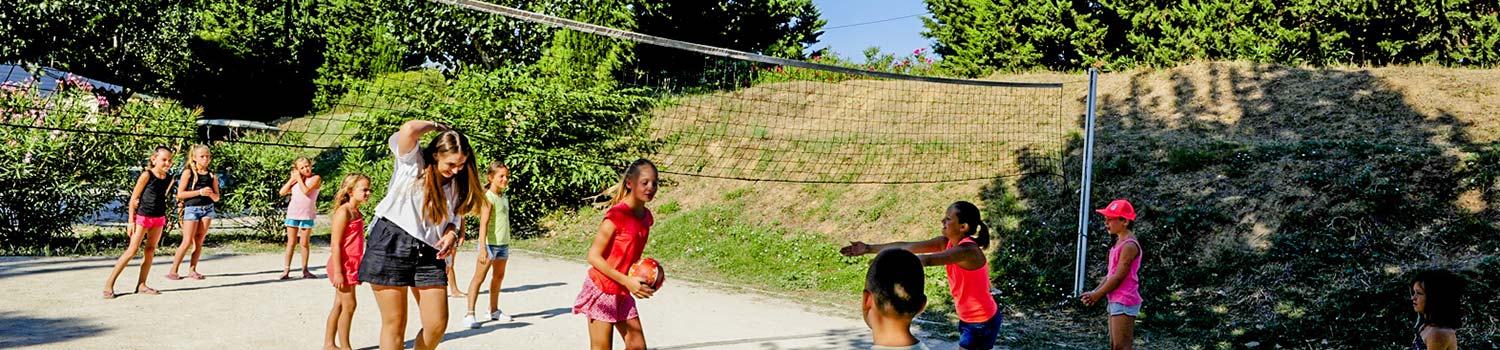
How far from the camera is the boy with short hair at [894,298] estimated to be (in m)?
3.33

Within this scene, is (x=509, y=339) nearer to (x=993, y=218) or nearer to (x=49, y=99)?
(x=993, y=218)

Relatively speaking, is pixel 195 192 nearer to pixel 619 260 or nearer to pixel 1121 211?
pixel 619 260

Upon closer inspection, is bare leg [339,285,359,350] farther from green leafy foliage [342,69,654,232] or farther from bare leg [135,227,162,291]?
green leafy foliage [342,69,654,232]

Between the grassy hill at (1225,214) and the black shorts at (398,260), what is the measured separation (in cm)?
435

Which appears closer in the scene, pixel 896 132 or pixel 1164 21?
pixel 896 132

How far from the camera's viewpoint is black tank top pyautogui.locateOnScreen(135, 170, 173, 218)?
27.7 ft

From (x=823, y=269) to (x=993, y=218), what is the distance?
192 cm

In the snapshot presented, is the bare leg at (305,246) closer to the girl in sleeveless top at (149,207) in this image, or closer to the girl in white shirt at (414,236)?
the girl in sleeveless top at (149,207)

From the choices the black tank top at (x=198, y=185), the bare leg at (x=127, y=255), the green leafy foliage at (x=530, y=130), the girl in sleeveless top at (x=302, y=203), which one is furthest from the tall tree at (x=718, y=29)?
the bare leg at (x=127, y=255)

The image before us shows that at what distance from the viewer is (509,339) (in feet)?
23.4

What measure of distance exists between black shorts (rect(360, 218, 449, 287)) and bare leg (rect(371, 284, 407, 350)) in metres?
0.04

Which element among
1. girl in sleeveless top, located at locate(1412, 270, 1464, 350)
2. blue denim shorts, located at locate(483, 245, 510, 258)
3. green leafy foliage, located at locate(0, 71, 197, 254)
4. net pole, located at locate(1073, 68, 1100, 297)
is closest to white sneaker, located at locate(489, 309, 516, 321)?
blue denim shorts, located at locate(483, 245, 510, 258)

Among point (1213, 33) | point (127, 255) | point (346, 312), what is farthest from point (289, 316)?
point (1213, 33)

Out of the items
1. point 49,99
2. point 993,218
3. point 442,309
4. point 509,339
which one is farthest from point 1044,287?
point 49,99
